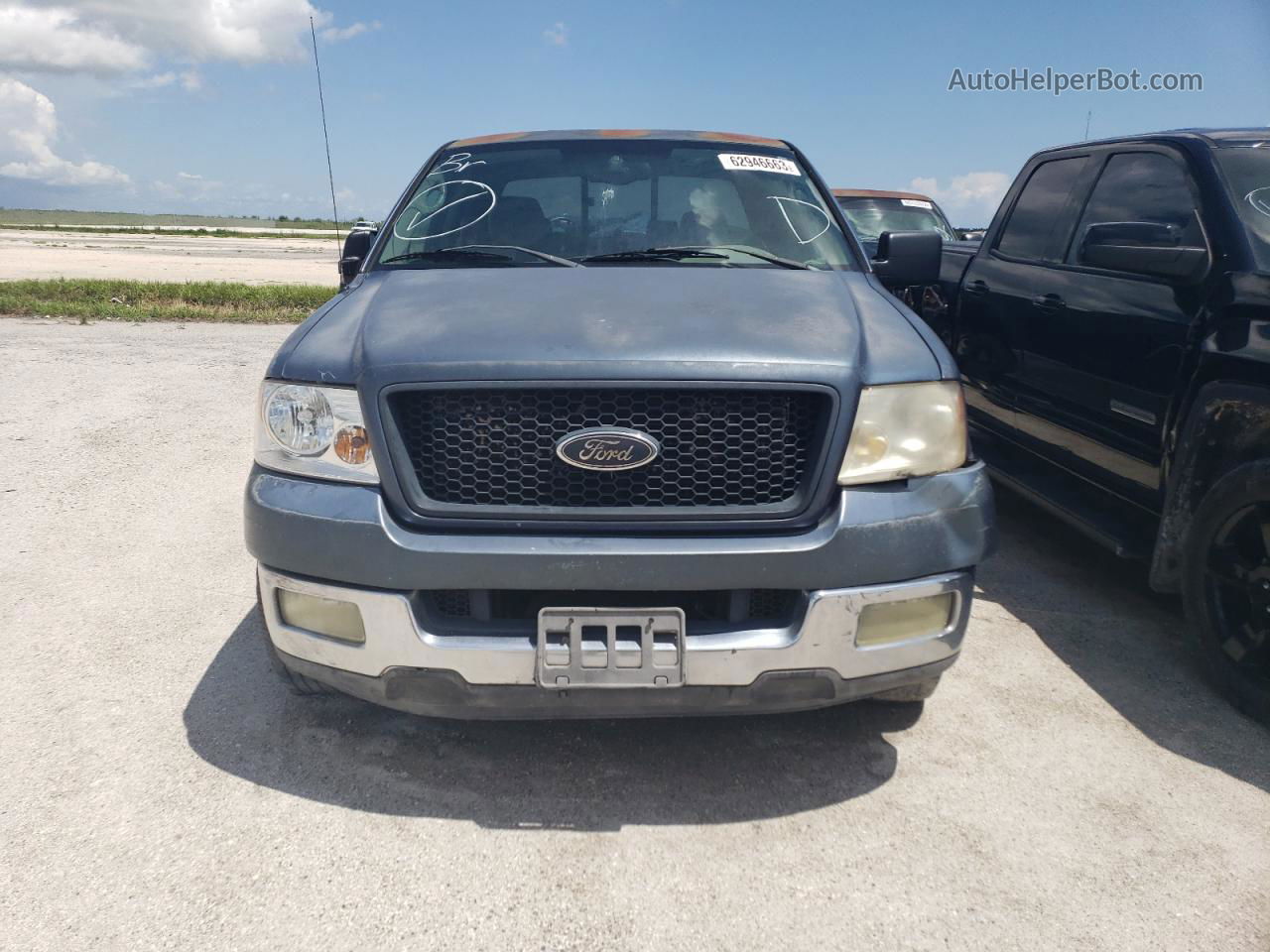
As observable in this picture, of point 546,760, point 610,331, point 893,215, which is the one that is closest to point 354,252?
point 610,331

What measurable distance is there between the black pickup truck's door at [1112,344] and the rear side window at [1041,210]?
8.0 inches

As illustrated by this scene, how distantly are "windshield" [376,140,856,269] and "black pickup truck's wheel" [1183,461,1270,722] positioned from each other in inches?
58.2

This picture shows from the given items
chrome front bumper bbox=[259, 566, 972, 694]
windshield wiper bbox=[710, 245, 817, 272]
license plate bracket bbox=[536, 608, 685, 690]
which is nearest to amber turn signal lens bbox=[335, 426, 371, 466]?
chrome front bumper bbox=[259, 566, 972, 694]

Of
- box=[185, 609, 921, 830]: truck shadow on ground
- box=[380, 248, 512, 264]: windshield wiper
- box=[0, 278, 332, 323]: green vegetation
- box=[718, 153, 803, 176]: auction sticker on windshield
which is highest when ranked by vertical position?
box=[718, 153, 803, 176]: auction sticker on windshield

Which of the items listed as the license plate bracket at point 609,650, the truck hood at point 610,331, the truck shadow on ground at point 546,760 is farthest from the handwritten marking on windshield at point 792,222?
the license plate bracket at point 609,650

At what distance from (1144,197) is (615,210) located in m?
2.33

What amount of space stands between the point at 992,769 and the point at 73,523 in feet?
14.6

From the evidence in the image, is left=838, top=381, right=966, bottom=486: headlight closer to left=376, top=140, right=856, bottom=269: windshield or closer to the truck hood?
the truck hood

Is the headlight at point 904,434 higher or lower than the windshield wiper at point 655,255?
lower

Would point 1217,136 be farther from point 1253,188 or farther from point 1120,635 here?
point 1120,635

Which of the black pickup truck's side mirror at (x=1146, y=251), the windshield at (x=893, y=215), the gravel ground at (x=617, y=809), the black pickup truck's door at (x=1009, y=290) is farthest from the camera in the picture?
the windshield at (x=893, y=215)

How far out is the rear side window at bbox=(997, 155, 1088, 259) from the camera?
4664 millimetres

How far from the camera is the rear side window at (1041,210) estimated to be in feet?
15.3

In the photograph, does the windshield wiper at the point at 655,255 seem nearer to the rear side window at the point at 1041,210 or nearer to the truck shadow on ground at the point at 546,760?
the truck shadow on ground at the point at 546,760
